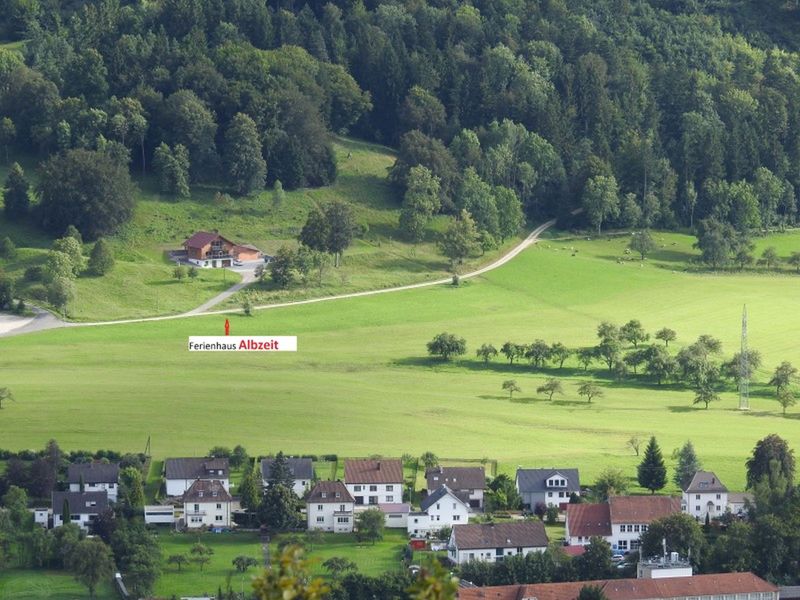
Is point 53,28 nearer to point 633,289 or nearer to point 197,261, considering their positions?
point 197,261

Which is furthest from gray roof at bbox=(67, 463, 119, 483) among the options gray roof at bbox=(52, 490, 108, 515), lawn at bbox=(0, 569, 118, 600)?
lawn at bbox=(0, 569, 118, 600)

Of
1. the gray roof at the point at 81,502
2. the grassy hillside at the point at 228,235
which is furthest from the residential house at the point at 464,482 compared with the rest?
the grassy hillside at the point at 228,235

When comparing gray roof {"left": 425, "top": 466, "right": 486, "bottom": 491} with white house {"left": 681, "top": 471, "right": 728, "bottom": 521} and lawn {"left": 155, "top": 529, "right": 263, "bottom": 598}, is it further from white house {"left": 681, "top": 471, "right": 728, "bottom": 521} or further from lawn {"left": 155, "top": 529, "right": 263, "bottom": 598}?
lawn {"left": 155, "top": 529, "right": 263, "bottom": 598}

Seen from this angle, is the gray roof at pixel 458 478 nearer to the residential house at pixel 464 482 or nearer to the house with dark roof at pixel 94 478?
the residential house at pixel 464 482

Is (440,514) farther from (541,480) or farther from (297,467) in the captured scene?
(297,467)

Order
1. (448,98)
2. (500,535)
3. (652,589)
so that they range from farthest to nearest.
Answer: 1. (448,98)
2. (500,535)
3. (652,589)

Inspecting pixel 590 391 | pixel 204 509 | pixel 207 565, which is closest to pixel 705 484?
pixel 204 509
